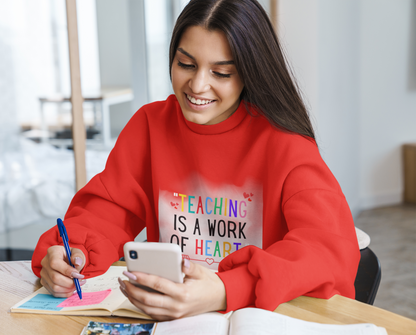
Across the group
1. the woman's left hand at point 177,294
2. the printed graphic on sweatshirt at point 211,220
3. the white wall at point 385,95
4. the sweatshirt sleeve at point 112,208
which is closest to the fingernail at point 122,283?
the woman's left hand at point 177,294

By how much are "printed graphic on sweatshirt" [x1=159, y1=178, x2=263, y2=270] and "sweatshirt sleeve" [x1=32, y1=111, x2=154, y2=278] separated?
9 cm

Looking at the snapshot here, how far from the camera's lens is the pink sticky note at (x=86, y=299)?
79 cm

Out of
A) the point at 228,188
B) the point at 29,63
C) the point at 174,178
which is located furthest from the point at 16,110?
the point at 228,188

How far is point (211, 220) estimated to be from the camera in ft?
3.53

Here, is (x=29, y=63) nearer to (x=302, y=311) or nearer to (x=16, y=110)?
(x=16, y=110)

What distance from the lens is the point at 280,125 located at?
1.00 metres

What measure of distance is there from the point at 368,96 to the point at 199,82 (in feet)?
10.2

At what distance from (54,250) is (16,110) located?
108 centimetres

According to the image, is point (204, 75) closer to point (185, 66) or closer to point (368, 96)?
point (185, 66)

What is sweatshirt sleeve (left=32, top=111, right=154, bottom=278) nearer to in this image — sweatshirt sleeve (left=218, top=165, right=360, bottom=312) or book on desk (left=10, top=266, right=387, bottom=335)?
book on desk (left=10, top=266, right=387, bottom=335)

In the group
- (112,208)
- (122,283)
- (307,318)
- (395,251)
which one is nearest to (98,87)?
(112,208)

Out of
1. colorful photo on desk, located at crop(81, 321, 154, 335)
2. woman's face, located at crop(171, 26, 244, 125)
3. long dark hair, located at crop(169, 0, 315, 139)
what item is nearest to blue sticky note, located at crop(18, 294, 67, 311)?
colorful photo on desk, located at crop(81, 321, 154, 335)

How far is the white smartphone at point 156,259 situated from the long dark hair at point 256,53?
45cm

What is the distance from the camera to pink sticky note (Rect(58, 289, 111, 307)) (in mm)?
793
